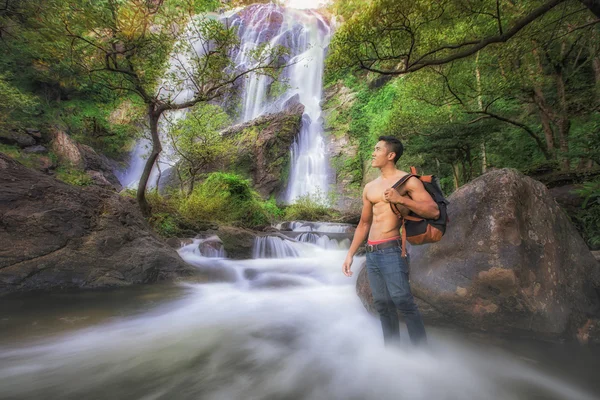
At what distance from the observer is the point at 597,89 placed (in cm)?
726

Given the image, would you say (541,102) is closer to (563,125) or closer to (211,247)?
(563,125)

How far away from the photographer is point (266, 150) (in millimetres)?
23656

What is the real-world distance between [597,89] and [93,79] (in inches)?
558

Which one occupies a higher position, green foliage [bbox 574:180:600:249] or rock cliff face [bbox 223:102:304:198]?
rock cliff face [bbox 223:102:304:198]

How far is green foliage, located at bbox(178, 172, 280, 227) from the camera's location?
37.7ft

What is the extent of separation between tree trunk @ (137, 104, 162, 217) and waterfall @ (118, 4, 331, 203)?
1015 centimetres

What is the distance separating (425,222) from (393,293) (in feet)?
2.35

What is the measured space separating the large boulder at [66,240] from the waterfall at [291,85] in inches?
526

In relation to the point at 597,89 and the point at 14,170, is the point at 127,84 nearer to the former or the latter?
the point at 14,170

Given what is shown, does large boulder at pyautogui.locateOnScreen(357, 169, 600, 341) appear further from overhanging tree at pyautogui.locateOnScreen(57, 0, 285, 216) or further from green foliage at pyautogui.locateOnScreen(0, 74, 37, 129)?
green foliage at pyautogui.locateOnScreen(0, 74, 37, 129)

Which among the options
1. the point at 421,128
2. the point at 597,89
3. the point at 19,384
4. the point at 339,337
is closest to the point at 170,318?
the point at 19,384

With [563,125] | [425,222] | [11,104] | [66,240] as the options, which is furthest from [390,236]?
[11,104]

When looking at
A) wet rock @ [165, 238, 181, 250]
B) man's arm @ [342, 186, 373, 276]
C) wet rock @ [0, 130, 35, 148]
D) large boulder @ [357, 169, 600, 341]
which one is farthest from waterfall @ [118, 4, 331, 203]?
man's arm @ [342, 186, 373, 276]

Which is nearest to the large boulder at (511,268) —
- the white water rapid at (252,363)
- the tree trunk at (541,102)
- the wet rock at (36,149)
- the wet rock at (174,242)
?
the white water rapid at (252,363)
